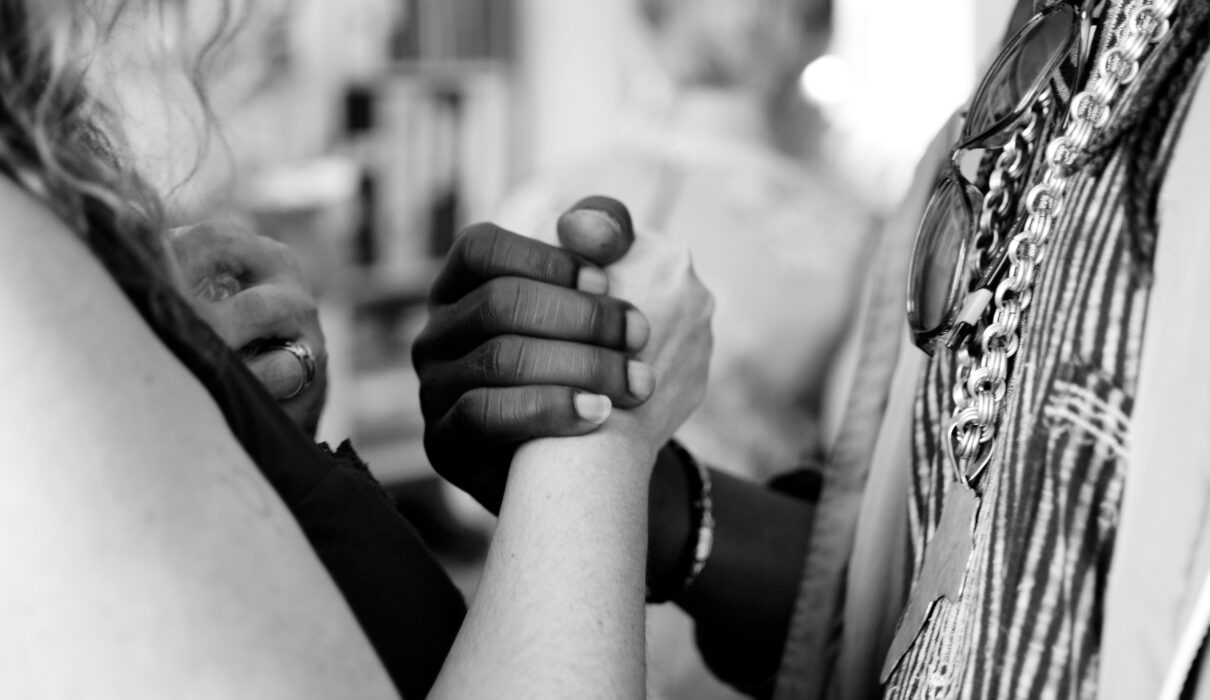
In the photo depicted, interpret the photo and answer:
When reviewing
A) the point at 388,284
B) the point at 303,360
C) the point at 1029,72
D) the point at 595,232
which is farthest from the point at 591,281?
the point at 388,284

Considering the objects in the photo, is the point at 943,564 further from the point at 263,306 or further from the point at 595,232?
the point at 263,306

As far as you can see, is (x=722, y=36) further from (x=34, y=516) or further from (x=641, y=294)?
(x=34, y=516)

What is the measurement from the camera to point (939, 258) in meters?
0.66

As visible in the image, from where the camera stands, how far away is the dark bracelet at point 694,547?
903 millimetres

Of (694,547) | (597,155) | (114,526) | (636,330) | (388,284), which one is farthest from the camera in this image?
(388,284)

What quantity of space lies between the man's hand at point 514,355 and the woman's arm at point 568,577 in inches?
0.7

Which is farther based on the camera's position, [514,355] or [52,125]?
[514,355]

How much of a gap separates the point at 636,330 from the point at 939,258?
21 cm

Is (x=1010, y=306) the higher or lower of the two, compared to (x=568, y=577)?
higher

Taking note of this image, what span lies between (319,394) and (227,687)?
1.31 feet

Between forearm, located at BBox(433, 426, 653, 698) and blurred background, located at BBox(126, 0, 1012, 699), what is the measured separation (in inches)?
7.4

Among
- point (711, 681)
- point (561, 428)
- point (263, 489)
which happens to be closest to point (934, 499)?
point (561, 428)

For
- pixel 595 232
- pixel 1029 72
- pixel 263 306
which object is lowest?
pixel 263 306

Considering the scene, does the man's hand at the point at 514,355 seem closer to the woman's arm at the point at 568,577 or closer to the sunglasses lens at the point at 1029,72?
the woman's arm at the point at 568,577
